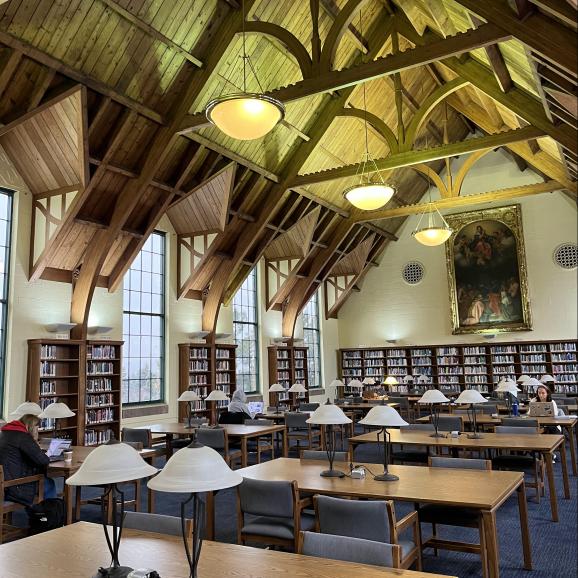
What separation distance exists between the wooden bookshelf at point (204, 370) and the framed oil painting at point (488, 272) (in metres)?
6.78

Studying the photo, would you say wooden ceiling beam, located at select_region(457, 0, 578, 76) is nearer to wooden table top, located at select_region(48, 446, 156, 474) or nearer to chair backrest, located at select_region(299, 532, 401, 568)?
chair backrest, located at select_region(299, 532, 401, 568)

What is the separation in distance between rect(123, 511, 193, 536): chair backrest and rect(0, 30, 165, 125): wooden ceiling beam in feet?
19.9

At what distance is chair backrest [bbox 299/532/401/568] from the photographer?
2.37 metres

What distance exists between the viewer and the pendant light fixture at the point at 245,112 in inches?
209

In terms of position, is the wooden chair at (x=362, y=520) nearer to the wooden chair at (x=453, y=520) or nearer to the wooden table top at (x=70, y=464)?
the wooden chair at (x=453, y=520)

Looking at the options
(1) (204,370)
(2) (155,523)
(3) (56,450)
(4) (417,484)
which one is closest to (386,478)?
(4) (417,484)

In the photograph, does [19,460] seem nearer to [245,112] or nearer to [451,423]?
[245,112]

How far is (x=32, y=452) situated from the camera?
4.84m

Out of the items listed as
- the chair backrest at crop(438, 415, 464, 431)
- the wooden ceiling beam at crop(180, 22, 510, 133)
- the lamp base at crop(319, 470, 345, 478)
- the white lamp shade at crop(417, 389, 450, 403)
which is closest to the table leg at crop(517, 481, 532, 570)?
the lamp base at crop(319, 470, 345, 478)

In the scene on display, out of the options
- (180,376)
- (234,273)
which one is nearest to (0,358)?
(180,376)

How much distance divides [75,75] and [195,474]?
7.08 m

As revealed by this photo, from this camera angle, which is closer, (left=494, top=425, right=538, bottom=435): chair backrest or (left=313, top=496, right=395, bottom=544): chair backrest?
(left=313, top=496, right=395, bottom=544): chair backrest

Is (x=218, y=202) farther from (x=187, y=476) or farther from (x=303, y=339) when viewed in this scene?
(x=187, y=476)

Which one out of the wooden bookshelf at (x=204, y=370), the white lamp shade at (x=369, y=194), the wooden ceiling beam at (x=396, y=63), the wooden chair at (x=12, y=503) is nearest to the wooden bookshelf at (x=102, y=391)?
the wooden bookshelf at (x=204, y=370)
